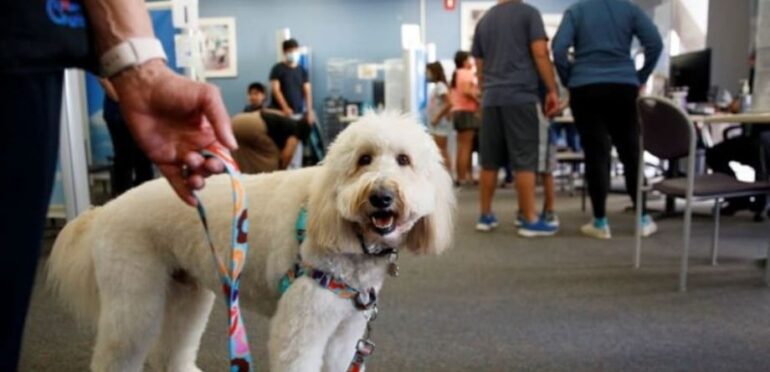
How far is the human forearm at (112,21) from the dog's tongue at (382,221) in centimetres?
75

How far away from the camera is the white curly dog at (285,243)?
138 centimetres

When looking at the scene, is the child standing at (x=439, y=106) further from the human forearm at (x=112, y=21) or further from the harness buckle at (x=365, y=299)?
the human forearm at (x=112, y=21)

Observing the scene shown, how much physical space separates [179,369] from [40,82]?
4.82 feet

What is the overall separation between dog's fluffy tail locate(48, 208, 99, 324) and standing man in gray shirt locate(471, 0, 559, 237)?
2.95m

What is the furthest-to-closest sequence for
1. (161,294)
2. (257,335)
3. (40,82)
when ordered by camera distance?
(257,335)
(161,294)
(40,82)

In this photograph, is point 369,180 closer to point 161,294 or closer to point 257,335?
point 161,294

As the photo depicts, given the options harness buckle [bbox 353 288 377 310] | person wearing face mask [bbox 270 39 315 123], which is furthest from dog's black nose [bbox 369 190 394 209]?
Result: person wearing face mask [bbox 270 39 315 123]

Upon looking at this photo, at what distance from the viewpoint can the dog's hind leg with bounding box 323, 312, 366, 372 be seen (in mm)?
1528

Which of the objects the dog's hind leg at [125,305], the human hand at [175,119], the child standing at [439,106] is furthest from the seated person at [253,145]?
the human hand at [175,119]

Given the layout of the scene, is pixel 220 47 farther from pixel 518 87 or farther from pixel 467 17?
pixel 518 87

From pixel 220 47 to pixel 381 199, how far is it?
34.9ft

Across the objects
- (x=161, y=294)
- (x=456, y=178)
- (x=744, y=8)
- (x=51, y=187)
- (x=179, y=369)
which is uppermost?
(x=744, y=8)

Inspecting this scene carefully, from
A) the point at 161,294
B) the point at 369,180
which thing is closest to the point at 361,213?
the point at 369,180

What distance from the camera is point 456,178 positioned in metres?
8.44
